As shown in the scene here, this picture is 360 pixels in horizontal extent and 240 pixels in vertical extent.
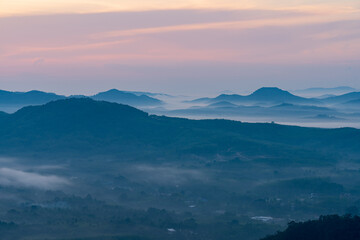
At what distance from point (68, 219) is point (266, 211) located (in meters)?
50.2

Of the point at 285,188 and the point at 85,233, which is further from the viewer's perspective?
the point at 285,188

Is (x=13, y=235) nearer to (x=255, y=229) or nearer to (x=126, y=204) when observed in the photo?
(x=126, y=204)

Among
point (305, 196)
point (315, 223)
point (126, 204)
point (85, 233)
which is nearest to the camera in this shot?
point (315, 223)

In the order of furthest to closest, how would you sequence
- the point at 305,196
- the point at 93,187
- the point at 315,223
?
the point at 93,187 < the point at 305,196 < the point at 315,223

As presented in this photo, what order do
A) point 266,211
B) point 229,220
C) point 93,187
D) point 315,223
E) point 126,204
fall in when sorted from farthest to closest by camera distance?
point 93,187 < point 126,204 < point 266,211 < point 229,220 < point 315,223

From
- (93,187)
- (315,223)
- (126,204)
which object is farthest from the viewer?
(93,187)

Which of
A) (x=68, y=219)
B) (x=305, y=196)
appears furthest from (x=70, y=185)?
(x=305, y=196)

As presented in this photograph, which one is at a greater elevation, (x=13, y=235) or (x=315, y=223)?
(x=315, y=223)

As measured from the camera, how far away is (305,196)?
544ft

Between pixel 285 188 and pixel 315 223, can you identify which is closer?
pixel 315 223

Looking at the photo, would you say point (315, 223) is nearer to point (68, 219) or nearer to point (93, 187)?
point (68, 219)

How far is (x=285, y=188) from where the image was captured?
6855 inches

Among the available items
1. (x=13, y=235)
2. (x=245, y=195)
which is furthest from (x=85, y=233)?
(x=245, y=195)

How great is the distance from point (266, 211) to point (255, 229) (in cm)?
2157
